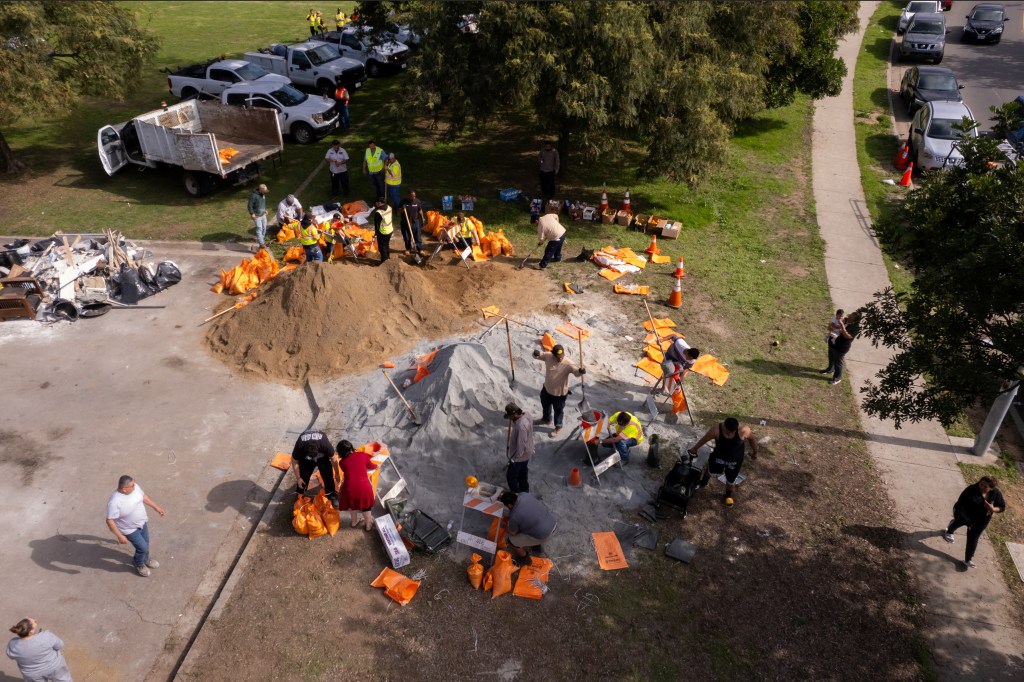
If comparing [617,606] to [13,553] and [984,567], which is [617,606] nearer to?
[984,567]

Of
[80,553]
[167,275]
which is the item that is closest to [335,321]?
[167,275]

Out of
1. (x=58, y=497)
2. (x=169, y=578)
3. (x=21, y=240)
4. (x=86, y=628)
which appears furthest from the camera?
(x=21, y=240)

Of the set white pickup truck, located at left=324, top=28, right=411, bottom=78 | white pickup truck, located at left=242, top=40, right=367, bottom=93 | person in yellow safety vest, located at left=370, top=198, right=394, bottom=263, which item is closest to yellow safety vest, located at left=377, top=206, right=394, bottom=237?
person in yellow safety vest, located at left=370, top=198, right=394, bottom=263

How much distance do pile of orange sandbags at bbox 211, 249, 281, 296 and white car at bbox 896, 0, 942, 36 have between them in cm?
3131

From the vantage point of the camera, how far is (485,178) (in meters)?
19.4

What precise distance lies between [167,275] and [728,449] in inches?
468

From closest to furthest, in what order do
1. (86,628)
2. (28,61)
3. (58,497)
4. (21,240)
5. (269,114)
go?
(86,628), (58,497), (21,240), (28,61), (269,114)

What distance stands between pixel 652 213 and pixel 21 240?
14828 mm

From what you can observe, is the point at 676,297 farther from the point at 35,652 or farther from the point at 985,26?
the point at 985,26

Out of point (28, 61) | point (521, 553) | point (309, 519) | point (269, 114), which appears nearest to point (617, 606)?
point (521, 553)

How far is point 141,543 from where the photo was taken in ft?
26.8

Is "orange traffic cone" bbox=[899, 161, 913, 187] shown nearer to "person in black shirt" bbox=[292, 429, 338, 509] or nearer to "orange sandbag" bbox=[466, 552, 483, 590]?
"orange sandbag" bbox=[466, 552, 483, 590]

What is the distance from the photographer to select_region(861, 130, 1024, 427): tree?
6.41m

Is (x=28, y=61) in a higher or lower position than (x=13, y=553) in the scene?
higher
